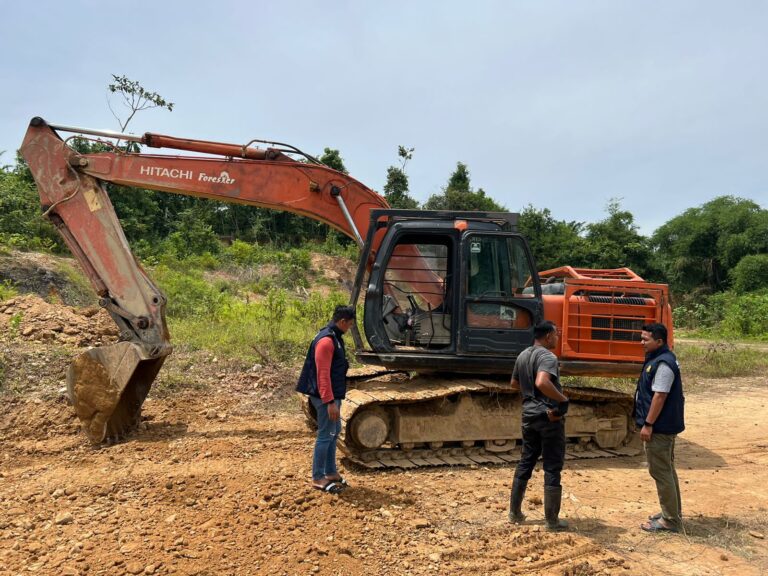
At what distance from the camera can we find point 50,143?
21.5 ft

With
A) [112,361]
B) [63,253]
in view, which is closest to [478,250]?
[112,361]

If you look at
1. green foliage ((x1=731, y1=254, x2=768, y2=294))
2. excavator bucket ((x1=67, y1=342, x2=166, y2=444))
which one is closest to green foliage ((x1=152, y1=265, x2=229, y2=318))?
excavator bucket ((x1=67, y1=342, x2=166, y2=444))

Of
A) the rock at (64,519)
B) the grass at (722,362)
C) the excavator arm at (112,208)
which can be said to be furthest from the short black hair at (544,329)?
the grass at (722,362)

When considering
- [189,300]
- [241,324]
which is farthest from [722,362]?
[189,300]

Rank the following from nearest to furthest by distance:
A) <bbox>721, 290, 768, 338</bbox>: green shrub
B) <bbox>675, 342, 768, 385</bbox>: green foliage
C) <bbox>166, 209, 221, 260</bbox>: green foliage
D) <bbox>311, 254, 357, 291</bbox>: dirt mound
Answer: <bbox>675, 342, 768, 385</bbox>: green foliage < <bbox>721, 290, 768, 338</bbox>: green shrub < <bbox>166, 209, 221, 260</bbox>: green foliage < <bbox>311, 254, 357, 291</bbox>: dirt mound

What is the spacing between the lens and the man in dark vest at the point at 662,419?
183 inches

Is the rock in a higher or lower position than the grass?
lower

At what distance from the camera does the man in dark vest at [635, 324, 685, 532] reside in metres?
4.66

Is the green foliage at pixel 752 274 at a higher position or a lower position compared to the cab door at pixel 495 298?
higher

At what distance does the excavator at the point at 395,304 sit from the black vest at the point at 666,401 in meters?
1.71

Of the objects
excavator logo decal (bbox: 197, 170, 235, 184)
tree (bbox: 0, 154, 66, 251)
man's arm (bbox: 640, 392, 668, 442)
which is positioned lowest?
man's arm (bbox: 640, 392, 668, 442)

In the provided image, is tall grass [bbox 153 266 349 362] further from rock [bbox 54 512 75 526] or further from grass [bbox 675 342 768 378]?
grass [bbox 675 342 768 378]

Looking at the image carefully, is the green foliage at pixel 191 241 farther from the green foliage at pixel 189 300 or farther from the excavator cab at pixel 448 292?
the excavator cab at pixel 448 292

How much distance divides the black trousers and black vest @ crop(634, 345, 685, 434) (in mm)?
675
